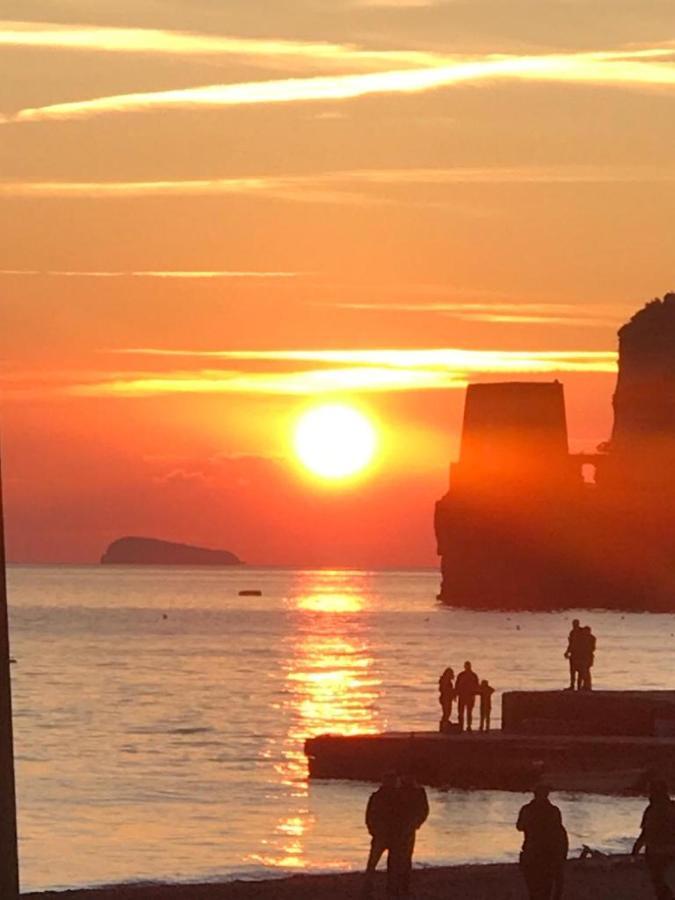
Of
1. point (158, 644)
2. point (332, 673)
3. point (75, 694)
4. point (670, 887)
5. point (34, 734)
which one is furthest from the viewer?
point (158, 644)

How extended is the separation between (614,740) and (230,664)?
320 ft

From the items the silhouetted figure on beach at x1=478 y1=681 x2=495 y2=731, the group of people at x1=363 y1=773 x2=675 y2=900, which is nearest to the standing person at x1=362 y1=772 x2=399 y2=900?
the group of people at x1=363 y1=773 x2=675 y2=900

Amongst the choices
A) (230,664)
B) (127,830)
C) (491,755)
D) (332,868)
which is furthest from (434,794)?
(230,664)

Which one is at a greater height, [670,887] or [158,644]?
[158,644]

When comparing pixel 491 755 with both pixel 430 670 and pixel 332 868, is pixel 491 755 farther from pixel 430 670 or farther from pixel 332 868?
pixel 430 670

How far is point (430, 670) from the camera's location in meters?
137

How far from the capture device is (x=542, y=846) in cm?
1794

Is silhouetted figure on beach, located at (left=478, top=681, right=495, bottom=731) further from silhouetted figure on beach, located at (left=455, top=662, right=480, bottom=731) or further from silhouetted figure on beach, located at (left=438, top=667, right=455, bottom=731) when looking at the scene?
silhouetted figure on beach, located at (left=438, top=667, right=455, bottom=731)

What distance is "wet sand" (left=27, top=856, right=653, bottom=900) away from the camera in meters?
23.1

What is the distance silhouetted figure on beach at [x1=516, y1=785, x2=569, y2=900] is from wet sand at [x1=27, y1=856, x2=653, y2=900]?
463cm

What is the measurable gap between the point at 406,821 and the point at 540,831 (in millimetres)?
2886

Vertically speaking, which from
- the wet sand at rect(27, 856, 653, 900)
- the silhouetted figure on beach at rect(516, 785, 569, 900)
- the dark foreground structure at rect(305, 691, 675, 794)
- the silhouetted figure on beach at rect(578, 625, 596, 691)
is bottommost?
the wet sand at rect(27, 856, 653, 900)

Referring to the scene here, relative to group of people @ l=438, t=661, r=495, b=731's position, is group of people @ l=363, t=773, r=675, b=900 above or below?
below

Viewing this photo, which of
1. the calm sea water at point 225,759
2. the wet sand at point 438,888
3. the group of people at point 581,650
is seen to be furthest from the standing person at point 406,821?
the group of people at point 581,650
